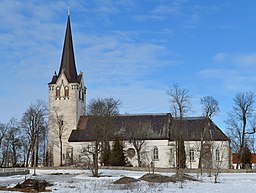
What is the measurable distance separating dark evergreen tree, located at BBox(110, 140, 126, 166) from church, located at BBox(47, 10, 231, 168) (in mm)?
5340

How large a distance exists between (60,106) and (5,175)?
102ft

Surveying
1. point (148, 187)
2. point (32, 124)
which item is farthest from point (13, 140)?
point (148, 187)

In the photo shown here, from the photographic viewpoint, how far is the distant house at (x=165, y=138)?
62.2 meters

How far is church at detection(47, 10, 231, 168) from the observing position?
2458 inches

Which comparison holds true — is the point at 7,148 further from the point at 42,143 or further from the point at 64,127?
the point at 64,127

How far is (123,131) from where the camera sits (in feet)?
214

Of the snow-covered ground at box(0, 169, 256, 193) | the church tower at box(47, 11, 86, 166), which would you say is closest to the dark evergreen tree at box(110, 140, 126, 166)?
the church tower at box(47, 11, 86, 166)

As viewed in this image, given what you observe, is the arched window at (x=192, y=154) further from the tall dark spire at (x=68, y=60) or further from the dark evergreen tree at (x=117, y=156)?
the tall dark spire at (x=68, y=60)

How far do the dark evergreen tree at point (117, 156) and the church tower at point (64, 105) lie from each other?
11.6m

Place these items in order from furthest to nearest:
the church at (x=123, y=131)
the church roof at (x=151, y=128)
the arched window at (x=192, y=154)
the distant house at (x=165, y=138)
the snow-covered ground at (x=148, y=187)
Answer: the arched window at (x=192, y=154), the church roof at (x=151, y=128), the church at (x=123, y=131), the distant house at (x=165, y=138), the snow-covered ground at (x=148, y=187)

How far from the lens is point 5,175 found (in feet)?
123

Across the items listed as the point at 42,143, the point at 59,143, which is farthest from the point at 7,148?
the point at 59,143

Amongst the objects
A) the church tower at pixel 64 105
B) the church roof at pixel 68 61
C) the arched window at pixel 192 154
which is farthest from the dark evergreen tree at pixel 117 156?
the church roof at pixel 68 61

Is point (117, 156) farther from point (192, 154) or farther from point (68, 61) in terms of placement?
point (68, 61)
